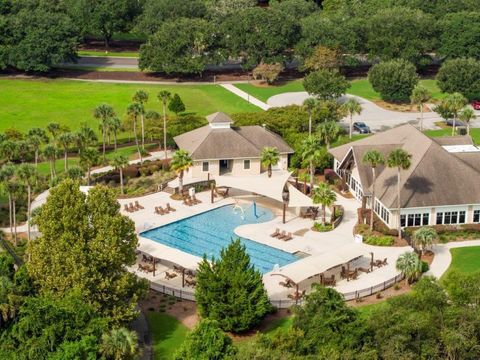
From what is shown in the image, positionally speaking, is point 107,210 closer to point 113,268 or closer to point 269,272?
point 113,268

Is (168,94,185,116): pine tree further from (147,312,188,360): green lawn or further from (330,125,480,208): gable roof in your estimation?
(147,312,188,360): green lawn

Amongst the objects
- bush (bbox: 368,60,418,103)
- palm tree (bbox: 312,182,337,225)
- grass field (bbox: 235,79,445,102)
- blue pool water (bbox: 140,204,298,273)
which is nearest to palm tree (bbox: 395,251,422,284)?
blue pool water (bbox: 140,204,298,273)

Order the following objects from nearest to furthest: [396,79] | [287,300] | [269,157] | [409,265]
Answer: [287,300], [409,265], [269,157], [396,79]

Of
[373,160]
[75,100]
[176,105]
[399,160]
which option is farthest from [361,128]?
[75,100]

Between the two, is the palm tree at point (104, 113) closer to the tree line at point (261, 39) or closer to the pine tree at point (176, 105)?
the pine tree at point (176, 105)

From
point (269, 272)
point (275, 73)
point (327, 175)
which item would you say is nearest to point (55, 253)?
point (269, 272)

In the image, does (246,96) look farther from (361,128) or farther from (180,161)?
(180,161)

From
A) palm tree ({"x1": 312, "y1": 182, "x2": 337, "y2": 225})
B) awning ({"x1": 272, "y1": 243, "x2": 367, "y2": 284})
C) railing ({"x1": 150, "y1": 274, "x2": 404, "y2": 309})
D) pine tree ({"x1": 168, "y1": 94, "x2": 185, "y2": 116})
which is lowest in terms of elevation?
railing ({"x1": 150, "y1": 274, "x2": 404, "y2": 309})

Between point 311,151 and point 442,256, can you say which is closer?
point 442,256
